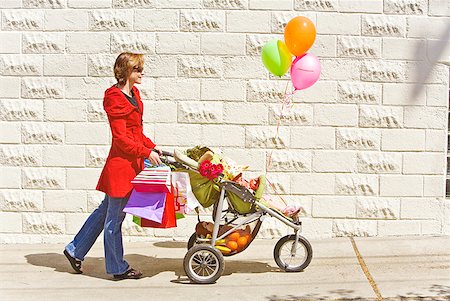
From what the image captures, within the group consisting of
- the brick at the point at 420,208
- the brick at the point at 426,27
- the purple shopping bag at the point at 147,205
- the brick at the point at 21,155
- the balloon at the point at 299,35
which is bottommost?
the brick at the point at 420,208

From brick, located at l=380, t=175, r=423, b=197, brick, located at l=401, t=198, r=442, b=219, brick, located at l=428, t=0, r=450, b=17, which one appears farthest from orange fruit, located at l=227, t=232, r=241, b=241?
brick, located at l=428, t=0, r=450, b=17

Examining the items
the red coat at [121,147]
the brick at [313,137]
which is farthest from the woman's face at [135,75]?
the brick at [313,137]

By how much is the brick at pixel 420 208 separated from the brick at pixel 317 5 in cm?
205

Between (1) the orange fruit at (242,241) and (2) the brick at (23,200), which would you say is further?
(2) the brick at (23,200)

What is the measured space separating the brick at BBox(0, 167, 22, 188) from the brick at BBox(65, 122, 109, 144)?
61cm

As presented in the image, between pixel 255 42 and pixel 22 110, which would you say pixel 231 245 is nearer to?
pixel 255 42

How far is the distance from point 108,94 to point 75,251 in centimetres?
138

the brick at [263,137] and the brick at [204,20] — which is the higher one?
the brick at [204,20]

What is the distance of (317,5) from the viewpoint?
7820 mm

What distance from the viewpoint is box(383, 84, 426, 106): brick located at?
786cm

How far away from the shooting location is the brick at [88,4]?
25.8 ft

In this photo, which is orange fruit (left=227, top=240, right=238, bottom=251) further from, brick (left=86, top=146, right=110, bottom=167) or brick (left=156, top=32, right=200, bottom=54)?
brick (left=156, top=32, right=200, bottom=54)

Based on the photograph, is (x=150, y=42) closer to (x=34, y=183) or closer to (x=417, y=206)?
(x=34, y=183)

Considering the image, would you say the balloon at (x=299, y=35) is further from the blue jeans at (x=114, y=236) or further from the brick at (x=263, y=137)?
the blue jeans at (x=114, y=236)
